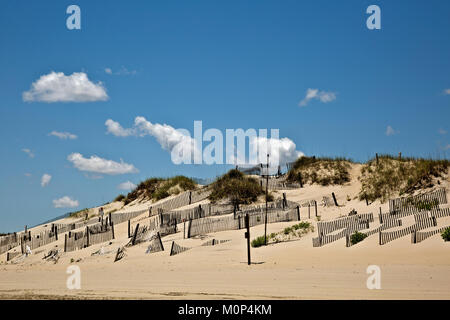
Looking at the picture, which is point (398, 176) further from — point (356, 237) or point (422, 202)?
point (356, 237)

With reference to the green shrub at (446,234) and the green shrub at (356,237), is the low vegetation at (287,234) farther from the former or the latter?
the green shrub at (446,234)

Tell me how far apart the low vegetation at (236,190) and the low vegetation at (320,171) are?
15.8ft

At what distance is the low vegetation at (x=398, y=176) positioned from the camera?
33.1 metres

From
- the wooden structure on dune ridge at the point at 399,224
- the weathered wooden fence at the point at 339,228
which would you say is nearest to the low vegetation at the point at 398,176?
the wooden structure on dune ridge at the point at 399,224

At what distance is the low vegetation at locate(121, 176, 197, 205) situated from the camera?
49.8m

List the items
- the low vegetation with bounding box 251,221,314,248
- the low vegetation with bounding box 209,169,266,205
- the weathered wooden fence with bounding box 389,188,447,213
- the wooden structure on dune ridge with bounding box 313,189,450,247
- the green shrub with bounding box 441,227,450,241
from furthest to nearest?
the low vegetation with bounding box 209,169,266,205 < the weathered wooden fence with bounding box 389,188,447,213 < the low vegetation with bounding box 251,221,314,248 < the wooden structure on dune ridge with bounding box 313,189,450,247 < the green shrub with bounding box 441,227,450,241

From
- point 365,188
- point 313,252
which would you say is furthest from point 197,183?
point 313,252

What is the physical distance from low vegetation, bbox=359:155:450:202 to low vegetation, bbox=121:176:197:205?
17260mm

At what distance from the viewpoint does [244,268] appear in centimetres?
2027

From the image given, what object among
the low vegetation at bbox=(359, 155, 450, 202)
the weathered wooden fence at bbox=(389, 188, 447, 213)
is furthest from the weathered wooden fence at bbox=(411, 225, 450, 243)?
the low vegetation at bbox=(359, 155, 450, 202)

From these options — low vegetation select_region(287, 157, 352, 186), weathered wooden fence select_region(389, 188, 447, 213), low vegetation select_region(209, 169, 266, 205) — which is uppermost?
low vegetation select_region(287, 157, 352, 186)

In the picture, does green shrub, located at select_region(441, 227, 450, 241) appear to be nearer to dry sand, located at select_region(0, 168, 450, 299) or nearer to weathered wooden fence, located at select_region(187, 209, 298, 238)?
dry sand, located at select_region(0, 168, 450, 299)
